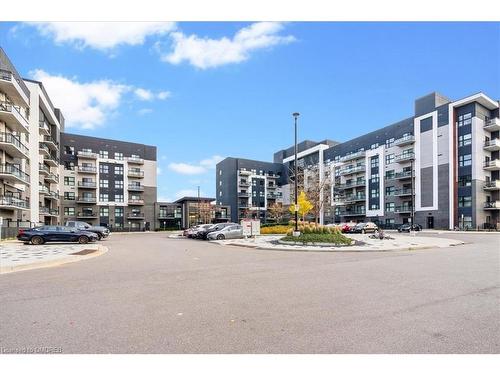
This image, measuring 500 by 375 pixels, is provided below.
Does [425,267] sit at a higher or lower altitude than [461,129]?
lower

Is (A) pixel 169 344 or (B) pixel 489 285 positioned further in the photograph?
(B) pixel 489 285

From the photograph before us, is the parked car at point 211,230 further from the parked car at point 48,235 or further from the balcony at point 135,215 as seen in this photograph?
the balcony at point 135,215

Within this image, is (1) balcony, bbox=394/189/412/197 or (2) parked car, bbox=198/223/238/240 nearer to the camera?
(2) parked car, bbox=198/223/238/240

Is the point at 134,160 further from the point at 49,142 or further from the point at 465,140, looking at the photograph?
the point at 465,140

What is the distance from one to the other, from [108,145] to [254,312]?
2945 inches

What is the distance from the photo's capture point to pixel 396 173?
213 ft

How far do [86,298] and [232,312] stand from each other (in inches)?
137

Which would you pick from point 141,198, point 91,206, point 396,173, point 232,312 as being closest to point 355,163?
point 396,173

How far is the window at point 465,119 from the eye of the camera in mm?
53256

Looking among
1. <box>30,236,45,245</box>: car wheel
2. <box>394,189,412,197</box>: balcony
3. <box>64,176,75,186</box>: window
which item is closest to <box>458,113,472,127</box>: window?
<box>394,189,412,197</box>: balcony

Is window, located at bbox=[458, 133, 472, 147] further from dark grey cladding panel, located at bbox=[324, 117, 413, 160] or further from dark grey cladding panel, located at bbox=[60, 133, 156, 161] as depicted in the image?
dark grey cladding panel, located at bbox=[60, 133, 156, 161]

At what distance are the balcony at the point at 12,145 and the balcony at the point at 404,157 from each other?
6128 centimetres

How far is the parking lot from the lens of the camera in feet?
14.5

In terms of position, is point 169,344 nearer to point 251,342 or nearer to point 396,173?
point 251,342
